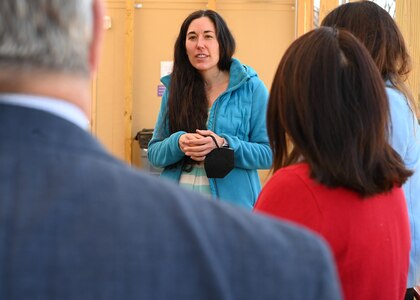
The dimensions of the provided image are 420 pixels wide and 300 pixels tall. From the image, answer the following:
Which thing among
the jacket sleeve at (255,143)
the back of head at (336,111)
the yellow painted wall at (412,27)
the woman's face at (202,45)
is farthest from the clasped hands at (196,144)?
the yellow painted wall at (412,27)

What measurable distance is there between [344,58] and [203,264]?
88 centimetres

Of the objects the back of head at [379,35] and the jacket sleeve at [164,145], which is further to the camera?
the jacket sleeve at [164,145]

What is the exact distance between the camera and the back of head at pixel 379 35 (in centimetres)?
195

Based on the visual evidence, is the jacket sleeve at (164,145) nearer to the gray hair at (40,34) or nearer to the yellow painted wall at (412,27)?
the yellow painted wall at (412,27)

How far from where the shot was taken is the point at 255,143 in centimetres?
268

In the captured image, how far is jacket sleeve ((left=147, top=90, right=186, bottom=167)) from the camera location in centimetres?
258

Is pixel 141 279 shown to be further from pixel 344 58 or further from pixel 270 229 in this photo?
pixel 344 58

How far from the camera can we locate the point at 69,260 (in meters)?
0.60

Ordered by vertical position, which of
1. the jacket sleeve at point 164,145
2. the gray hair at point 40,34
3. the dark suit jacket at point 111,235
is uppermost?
the gray hair at point 40,34

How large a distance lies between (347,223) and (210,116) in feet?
4.67

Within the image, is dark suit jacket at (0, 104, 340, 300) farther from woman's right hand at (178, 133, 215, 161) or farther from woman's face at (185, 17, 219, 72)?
woman's face at (185, 17, 219, 72)

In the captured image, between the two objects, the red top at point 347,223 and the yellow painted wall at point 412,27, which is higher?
the yellow painted wall at point 412,27

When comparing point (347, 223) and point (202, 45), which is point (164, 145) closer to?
point (202, 45)

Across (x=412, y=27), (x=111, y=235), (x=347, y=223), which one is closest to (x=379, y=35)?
(x=347, y=223)
